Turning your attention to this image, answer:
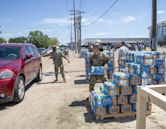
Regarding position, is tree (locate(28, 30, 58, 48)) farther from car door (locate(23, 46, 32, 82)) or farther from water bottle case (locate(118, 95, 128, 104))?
water bottle case (locate(118, 95, 128, 104))

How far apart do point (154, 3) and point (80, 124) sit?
8.81m

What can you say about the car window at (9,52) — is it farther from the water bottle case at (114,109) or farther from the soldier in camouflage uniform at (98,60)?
the water bottle case at (114,109)

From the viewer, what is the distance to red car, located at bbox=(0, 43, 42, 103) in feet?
22.1

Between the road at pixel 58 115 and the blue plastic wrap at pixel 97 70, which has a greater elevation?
the blue plastic wrap at pixel 97 70

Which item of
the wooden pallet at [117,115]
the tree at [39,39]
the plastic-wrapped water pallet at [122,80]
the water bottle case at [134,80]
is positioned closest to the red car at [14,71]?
the wooden pallet at [117,115]

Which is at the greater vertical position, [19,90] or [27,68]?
[27,68]

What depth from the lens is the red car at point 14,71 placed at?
22.1 feet

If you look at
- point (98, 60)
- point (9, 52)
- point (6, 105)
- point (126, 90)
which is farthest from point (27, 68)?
point (126, 90)

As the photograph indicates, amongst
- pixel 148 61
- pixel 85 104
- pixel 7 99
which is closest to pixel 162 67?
pixel 148 61

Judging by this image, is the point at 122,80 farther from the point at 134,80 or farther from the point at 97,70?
the point at 97,70

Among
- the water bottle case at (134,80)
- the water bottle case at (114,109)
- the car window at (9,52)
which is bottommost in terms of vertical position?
the water bottle case at (114,109)

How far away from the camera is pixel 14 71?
7082mm

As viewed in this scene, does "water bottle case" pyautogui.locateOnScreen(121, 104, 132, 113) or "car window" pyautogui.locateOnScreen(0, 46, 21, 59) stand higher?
"car window" pyautogui.locateOnScreen(0, 46, 21, 59)

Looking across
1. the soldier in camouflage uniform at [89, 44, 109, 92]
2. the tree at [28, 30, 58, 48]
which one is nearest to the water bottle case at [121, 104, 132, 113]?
the soldier in camouflage uniform at [89, 44, 109, 92]
